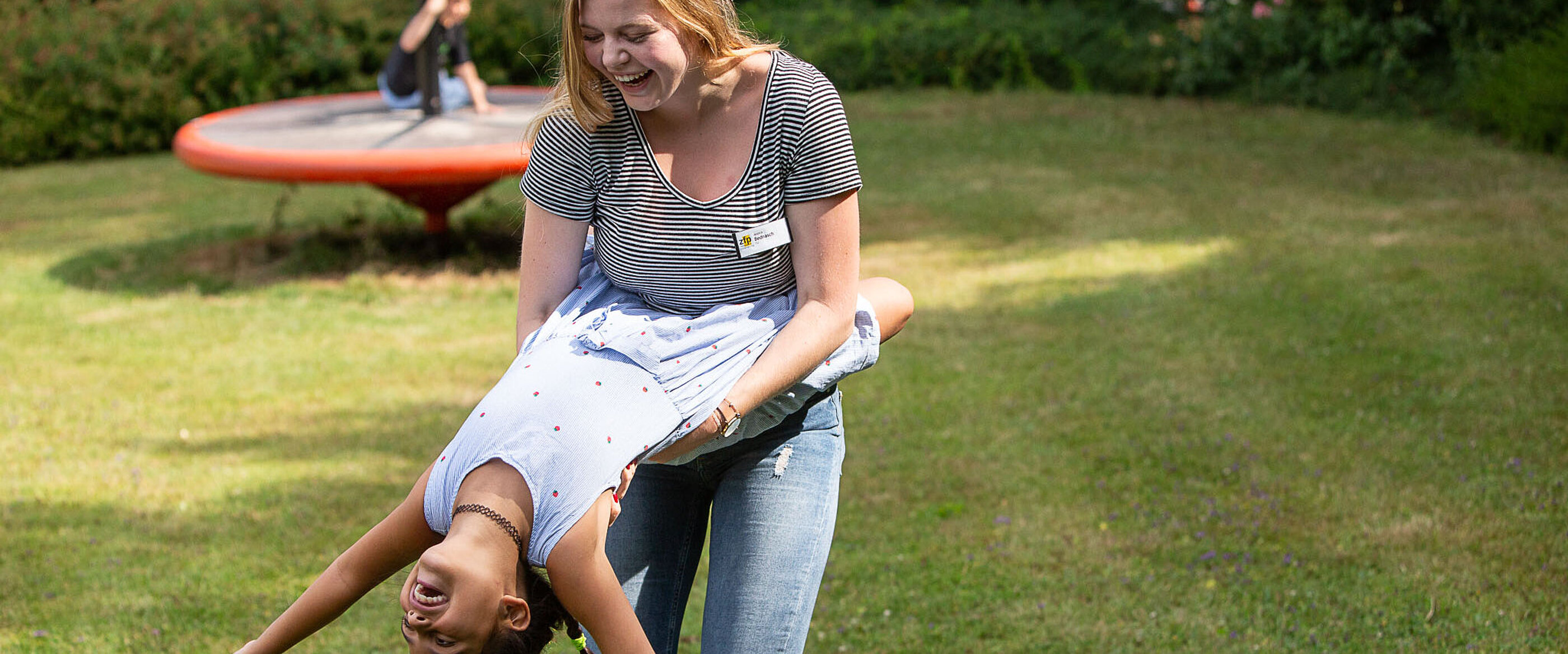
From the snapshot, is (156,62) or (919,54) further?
(919,54)

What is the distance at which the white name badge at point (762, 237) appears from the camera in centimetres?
205

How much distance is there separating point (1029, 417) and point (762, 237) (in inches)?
123

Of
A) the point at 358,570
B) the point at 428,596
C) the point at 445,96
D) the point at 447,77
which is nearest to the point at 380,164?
the point at 445,96

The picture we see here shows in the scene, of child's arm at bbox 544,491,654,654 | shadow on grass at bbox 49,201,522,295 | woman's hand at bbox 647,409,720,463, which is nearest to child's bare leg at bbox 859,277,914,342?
woman's hand at bbox 647,409,720,463

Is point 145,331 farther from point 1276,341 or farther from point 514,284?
point 1276,341

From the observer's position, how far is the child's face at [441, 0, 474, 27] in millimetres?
7660

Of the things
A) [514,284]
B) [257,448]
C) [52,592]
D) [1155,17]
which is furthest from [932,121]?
[52,592]

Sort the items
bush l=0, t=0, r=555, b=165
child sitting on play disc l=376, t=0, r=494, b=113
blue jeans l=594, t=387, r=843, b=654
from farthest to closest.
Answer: bush l=0, t=0, r=555, b=165 < child sitting on play disc l=376, t=0, r=494, b=113 < blue jeans l=594, t=387, r=843, b=654

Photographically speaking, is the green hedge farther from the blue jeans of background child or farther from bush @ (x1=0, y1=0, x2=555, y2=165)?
the blue jeans of background child

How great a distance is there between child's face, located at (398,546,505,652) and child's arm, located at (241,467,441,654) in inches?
5.0

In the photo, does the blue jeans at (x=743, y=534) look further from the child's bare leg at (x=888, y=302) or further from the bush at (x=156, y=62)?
the bush at (x=156, y=62)

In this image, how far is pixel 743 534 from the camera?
212cm

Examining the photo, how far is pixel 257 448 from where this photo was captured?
15.7 feet

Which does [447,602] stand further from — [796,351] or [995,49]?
[995,49]
